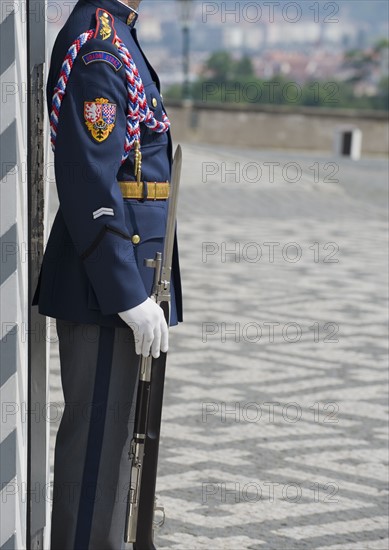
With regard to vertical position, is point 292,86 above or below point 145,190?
above

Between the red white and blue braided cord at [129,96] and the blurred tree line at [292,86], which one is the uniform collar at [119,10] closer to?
the red white and blue braided cord at [129,96]

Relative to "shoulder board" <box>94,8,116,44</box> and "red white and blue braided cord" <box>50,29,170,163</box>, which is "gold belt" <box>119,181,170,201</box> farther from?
"shoulder board" <box>94,8,116,44</box>

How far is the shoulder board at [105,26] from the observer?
2.79 metres

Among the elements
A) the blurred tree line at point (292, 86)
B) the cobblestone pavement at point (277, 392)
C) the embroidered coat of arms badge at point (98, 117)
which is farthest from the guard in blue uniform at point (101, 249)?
the blurred tree line at point (292, 86)

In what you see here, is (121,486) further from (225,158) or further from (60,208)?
(225,158)

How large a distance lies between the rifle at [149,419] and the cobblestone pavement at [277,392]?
0.89m

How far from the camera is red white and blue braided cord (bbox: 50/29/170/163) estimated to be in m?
2.77

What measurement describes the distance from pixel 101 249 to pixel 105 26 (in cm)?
50

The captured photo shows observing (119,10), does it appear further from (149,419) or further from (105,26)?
(149,419)

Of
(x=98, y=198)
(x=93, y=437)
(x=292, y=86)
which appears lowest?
(x=93, y=437)

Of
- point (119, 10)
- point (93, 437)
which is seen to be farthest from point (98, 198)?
point (93, 437)

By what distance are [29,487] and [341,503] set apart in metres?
1.71

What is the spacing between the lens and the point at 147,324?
2.80 m

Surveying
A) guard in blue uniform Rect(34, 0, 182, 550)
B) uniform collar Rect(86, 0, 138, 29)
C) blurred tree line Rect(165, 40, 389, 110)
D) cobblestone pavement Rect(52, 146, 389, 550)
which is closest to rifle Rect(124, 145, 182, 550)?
guard in blue uniform Rect(34, 0, 182, 550)
